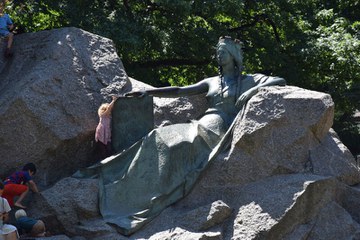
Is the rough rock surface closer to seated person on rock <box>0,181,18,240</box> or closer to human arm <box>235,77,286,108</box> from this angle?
human arm <box>235,77,286,108</box>

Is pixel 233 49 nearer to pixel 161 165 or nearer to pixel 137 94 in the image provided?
pixel 137 94

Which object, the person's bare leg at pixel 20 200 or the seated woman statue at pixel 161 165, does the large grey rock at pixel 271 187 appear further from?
the person's bare leg at pixel 20 200

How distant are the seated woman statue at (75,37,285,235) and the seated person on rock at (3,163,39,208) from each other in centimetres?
66

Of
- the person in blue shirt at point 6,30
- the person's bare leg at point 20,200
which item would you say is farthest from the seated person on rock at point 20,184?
the person in blue shirt at point 6,30

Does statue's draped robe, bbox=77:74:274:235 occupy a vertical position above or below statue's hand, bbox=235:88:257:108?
below

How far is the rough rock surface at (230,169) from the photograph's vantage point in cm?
970

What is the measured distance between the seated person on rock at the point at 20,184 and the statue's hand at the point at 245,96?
7.65 feet

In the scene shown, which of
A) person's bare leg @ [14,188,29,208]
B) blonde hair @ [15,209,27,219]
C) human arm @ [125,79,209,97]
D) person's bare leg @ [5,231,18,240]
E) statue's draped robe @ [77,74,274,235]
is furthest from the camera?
human arm @ [125,79,209,97]

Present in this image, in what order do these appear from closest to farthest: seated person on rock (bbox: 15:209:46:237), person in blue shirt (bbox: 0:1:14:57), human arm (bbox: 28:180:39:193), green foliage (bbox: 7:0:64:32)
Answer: seated person on rock (bbox: 15:209:46:237), human arm (bbox: 28:180:39:193), person in blue shirt (bbox: 0:1:14:57), green foliage (bbox: 7:0:64:32)

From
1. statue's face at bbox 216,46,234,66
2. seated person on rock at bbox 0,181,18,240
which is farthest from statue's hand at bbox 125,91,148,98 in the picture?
seated person on rock at bbox 0,181,18,240

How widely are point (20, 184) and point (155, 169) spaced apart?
57.4 inches

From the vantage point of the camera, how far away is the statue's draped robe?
33.1ft

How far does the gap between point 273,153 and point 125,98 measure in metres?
2.02

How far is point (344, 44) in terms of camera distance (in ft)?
52.6
